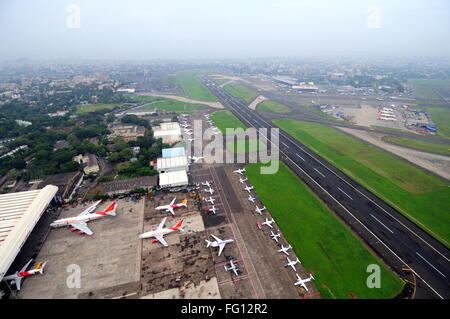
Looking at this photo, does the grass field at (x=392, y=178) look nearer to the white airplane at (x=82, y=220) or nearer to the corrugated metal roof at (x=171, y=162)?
the corrugated metal roof at (x=171, y=162)

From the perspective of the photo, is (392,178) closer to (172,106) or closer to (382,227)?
(382,227)

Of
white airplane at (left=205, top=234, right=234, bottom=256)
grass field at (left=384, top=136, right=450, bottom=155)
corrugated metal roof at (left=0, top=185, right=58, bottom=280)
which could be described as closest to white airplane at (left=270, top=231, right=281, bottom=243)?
white airplane at (left=205, top=234, right=234, bottom=256)

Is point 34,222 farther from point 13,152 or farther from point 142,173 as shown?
point 13,152

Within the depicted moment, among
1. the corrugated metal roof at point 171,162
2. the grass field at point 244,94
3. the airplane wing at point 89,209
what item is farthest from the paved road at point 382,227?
the grass field at point 244,94

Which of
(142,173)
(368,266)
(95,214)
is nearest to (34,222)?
(95,214)

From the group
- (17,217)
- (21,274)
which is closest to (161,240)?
(21,274)

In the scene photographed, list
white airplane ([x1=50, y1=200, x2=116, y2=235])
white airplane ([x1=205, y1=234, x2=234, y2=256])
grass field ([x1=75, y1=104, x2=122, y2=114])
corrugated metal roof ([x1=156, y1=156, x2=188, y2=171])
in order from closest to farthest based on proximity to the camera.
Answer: white airplane ([x1=205, y1=234, x2=234, y2=256]) < white airplane ([x1=50, y1=200, x2=116, y2=235]) < corrugated metal roof ([x1=156, y1=156, x2=188, y2=171]) < grass field ([x1=75, y1=104, x2=122, y2=114])

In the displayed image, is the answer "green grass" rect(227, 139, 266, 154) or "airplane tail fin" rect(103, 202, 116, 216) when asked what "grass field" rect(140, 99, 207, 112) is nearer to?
"green grass" rect(227, 139, 266, 154)
